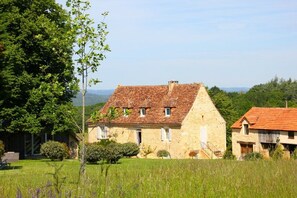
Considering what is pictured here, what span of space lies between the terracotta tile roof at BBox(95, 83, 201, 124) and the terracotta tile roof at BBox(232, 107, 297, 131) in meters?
9.52

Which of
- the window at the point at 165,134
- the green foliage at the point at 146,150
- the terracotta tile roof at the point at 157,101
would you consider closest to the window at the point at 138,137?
the green foliage at the point at 146,150

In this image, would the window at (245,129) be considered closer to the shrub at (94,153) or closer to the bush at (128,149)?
the bush at (128,149)

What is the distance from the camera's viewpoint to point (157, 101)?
167ft

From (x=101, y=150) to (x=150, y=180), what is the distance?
19786 millimetres

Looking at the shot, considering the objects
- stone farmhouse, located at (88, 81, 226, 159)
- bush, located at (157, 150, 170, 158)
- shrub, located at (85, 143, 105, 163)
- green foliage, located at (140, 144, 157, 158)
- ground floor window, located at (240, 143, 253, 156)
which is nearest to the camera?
shrub, located at (85, 143, 105, 163)

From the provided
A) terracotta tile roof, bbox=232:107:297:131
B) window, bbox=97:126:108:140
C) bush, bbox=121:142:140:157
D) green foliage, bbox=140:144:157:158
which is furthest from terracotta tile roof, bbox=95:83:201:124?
terracotta tile roof, bbox=232:107:297:131

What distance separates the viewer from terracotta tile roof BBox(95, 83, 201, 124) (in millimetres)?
49188

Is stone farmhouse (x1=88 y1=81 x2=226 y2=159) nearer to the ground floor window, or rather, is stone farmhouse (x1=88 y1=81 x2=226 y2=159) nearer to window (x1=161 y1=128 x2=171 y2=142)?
window (x1=161 y1=128 x2=171 y2=142)

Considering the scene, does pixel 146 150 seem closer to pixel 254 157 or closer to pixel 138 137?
pixel 138 137

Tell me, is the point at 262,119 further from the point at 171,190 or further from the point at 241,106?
the point at 171,190

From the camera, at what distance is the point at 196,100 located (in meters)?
49.6

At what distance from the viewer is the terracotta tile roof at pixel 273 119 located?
52.0 meters

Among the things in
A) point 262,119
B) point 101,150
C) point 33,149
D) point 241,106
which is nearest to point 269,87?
point 241,106

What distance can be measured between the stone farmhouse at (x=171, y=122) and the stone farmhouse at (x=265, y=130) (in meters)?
4.25
